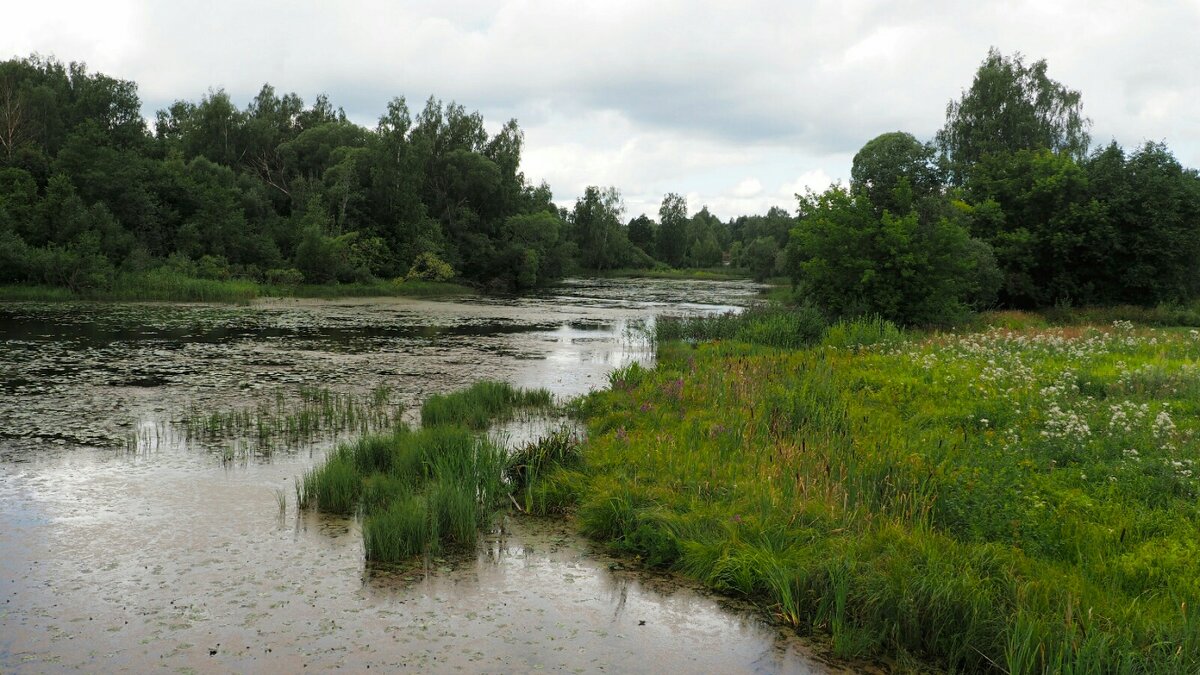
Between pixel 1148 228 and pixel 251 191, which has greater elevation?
pixel 251 191

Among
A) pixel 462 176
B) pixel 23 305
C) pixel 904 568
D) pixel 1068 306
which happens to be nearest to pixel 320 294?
pixel 23 305

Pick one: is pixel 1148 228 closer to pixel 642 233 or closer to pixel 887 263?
pixel 887 263

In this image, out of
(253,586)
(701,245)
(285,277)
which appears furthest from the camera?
(701,245)

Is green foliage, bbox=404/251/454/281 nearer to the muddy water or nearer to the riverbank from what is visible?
the riverbank

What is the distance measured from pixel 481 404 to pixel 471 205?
5508cm

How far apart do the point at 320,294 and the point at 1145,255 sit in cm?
3996

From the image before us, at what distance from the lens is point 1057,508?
21.9ft

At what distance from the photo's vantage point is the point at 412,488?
7984 mm

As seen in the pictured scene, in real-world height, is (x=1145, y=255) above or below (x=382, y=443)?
above

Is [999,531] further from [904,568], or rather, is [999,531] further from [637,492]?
[637,492]

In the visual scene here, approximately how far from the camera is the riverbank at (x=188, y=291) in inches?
1300

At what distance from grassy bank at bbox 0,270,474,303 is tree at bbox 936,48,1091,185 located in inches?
1411

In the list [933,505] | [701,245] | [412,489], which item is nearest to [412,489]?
[412,489]

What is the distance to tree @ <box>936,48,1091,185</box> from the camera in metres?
43.4
